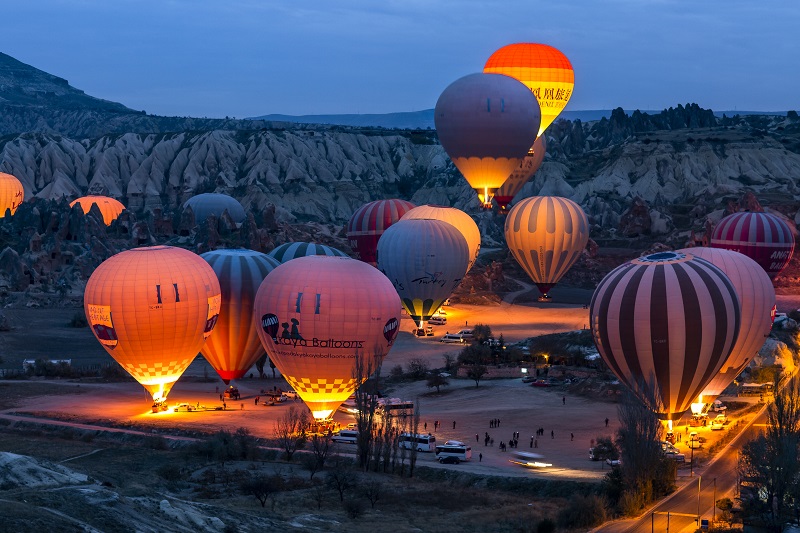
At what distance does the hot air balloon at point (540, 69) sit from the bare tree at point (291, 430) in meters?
48.4

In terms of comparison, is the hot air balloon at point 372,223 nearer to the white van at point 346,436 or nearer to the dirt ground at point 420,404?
the dirt ground at point 420,404

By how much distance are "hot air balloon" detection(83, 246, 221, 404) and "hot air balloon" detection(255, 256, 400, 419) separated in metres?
3.80

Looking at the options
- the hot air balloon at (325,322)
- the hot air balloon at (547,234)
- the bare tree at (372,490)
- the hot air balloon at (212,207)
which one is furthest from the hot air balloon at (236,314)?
the hot air balloon at (212,207)

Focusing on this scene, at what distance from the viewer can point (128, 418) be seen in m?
51.8

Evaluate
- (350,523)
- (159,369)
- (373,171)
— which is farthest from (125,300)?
(373,171)

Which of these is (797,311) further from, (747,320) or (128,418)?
Result: (128,418)

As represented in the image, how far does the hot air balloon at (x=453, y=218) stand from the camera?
84.5 m

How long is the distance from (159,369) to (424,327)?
25964 mm

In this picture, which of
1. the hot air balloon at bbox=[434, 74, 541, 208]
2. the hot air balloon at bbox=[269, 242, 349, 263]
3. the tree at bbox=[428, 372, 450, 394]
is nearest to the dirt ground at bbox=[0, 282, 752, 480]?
the tree at bbox=[428, 372, 450, 394]

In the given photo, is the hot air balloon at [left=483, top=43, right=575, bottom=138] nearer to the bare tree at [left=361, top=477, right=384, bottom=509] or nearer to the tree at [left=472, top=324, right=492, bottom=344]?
the tree at [left=472, top=324, right=492, bottom=344]

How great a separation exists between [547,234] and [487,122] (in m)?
8.97

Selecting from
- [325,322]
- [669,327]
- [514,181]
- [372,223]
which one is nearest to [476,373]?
[325,322]

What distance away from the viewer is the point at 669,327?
44781mm

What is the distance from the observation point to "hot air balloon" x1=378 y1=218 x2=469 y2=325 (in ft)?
238
